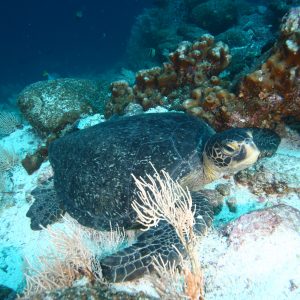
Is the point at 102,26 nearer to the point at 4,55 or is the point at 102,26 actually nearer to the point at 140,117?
the point at 4,55

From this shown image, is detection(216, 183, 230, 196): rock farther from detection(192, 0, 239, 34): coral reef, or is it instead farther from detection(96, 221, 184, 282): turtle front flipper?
detection(192, 0, 239, 34): coral reef

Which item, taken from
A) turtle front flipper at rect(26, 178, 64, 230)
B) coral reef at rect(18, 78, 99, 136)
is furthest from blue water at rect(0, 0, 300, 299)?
coral reef at rect(18, 78, 99, 136)

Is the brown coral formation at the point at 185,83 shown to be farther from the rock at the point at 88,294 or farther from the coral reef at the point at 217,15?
the coral reef at the point at 217,15

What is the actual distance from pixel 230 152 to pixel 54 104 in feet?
15.6

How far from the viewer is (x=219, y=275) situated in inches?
93.6

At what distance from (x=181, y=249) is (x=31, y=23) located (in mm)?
50128

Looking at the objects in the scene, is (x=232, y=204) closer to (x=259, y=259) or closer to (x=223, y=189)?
(x=223, y=189)

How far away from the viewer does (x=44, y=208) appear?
4258mm

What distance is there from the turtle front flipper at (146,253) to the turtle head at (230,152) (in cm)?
60

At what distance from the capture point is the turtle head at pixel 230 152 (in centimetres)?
292

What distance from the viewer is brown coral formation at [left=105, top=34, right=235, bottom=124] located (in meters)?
4.34

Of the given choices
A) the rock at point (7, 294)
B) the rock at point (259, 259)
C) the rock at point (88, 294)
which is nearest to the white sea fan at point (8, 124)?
the rock at point (7, 294)

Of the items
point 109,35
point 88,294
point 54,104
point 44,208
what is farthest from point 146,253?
point 109,35

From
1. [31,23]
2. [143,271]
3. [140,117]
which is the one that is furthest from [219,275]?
[31,23]
